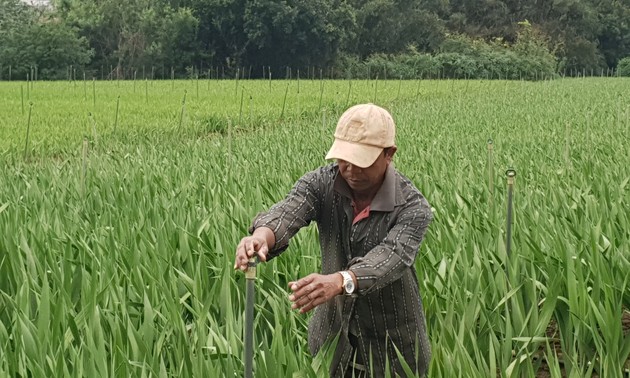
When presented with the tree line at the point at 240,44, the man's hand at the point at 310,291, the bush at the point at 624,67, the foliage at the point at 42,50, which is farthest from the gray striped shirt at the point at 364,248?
the bush at the point at 624,67

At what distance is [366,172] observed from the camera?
1.66 m

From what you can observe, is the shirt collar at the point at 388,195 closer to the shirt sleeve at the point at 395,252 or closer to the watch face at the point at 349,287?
the shirt sleeve at the point at 395,252

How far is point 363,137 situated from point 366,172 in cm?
8

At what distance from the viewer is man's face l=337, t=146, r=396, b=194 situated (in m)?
1.66

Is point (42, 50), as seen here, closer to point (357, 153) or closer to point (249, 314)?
point (357, 153)

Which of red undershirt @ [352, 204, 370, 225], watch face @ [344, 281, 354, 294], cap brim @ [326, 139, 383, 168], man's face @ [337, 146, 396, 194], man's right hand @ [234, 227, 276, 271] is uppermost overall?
cap brim @ [326, 139, 383, 168]

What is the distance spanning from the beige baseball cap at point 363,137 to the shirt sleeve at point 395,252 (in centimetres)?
16

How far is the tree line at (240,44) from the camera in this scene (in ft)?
109

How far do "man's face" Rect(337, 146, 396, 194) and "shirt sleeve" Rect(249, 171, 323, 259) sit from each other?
12 cm

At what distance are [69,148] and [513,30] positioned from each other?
41.7 m

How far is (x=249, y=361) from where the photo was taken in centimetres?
126

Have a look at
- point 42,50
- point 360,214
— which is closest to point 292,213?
point 360,214

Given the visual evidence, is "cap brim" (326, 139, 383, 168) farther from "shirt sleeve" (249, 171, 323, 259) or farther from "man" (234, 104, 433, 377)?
"shirt sleeve" (249, 171, 323, 259)

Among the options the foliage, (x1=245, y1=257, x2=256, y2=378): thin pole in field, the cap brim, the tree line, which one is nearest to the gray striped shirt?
the cap brim
